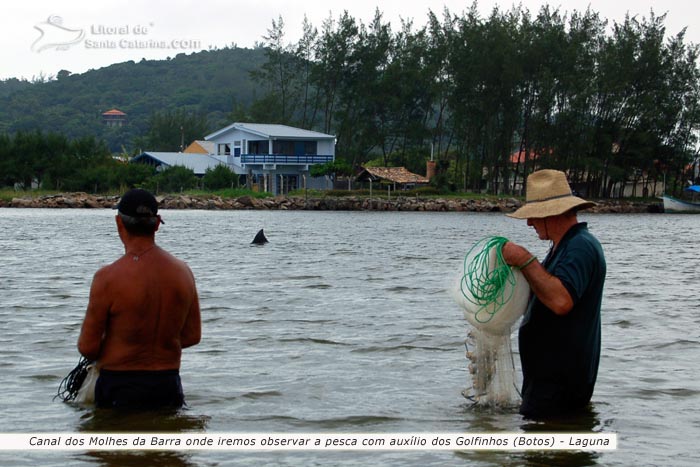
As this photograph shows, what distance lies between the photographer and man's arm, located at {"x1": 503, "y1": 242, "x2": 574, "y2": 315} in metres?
5.76

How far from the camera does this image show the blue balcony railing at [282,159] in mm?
81625

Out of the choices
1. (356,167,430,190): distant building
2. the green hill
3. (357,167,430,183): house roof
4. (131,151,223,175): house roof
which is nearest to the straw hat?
(356,167,430,190): distant building

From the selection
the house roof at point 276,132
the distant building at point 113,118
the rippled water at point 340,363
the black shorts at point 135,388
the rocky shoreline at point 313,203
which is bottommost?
the rocky shoreline at point 313,203

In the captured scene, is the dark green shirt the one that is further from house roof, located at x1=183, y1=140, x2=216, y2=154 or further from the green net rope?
house roof, located at x1=183, y1=140, x2=216, y2=154

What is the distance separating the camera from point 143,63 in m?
183

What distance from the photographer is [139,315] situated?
5832 millimetres

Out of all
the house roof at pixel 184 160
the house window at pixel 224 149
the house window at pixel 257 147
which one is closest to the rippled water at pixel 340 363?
the house window at pixel 257 147

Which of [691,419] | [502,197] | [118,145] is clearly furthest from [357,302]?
[118,145]

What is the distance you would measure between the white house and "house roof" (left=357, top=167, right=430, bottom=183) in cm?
419

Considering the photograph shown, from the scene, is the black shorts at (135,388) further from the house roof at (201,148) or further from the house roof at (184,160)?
the house roof at (201,148)

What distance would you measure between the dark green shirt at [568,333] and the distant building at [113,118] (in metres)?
144

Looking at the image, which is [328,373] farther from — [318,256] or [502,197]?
[502,197]

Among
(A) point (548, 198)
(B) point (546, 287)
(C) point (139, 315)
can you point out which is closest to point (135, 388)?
(C) point (139, 315)

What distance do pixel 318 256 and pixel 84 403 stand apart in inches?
846
